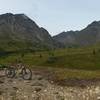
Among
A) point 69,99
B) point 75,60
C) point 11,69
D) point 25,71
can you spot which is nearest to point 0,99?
point 69,99

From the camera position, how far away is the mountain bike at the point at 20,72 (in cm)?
5556

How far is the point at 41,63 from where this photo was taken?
504 feet

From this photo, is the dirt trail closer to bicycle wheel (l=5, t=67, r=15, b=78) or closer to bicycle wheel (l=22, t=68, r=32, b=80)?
bicycle wheel (l=22, t=68, r=32, b=80)

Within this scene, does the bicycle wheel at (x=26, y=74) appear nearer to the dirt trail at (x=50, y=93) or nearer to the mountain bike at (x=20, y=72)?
the mountain bike at (x=20, y=72)

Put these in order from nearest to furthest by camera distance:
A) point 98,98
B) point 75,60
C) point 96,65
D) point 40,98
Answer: point 98,98
point 40,98
point 96,65
point 75,60

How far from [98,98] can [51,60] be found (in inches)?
5136

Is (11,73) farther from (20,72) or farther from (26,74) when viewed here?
(26,74)

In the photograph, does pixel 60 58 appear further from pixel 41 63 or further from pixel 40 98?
pixel 40 98

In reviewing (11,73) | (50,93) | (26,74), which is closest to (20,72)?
(26,74)

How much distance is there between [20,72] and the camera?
58.1 m

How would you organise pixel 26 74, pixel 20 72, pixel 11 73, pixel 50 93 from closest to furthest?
pixel 50 93, pixel 26 74, pixel 20 72, pixel 11 73

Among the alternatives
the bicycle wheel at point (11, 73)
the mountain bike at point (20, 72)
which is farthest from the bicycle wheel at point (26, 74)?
the bicycle wheel at point (11, 73)

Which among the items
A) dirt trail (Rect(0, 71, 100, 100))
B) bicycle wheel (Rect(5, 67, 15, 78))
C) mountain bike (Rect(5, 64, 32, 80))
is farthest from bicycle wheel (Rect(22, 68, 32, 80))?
dirt trail (Rect(0, 71, 100, 100))

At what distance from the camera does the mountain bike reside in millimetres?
55562
